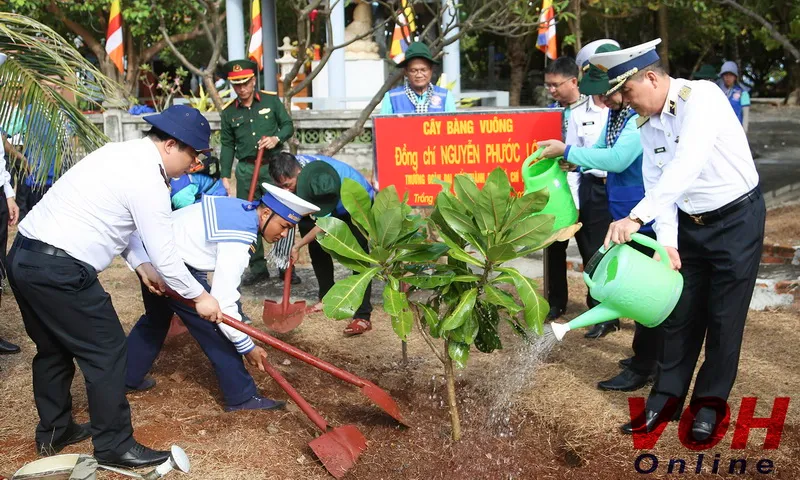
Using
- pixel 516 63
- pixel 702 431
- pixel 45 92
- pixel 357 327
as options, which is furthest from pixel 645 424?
pixel 516 63

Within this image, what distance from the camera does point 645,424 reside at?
392 centimetres

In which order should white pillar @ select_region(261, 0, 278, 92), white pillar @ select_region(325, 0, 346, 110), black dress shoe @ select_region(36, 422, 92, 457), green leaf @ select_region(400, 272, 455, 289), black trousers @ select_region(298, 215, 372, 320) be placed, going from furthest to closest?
white pillar @ select_region(325, 0, 346, 110)
white pillar @ select_region(261, 0, 278, 92)
black trousers @ select_region(298, 215, 372, 320)
black dress shoe @ select_region(36, 422, 92, 457)
green leaf @ select_region(400, 272, 455, 289)

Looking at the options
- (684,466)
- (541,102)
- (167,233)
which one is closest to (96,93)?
(167,233)

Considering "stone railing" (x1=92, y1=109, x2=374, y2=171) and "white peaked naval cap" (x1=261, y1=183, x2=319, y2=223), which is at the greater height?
"stone railing" (x1=92, y1=109, x2=374, y2=171)

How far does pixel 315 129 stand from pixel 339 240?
869cm

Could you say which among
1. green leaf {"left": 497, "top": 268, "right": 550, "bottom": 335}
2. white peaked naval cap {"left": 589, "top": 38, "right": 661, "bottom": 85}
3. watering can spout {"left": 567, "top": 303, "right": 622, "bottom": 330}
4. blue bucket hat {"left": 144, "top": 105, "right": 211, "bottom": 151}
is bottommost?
watering can spout {"left": 567, "top": 303, "right": 622, "bottom": 330}

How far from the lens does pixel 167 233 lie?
3414 mm

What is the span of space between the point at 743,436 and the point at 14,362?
4114 mm

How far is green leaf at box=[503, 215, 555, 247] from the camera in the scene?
11.0 feet

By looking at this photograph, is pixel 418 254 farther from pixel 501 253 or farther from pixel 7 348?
pixel 7 348

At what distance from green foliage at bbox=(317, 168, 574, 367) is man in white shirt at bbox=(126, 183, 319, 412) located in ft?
1.42

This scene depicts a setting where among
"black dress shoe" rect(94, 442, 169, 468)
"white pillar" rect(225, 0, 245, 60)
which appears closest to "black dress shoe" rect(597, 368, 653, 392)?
"black dress shoe" rect(94, 442, 169, 468)

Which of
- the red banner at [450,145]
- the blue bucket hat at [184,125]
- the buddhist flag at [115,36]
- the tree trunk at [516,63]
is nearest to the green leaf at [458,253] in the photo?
the blue bucket hat at [184,125]

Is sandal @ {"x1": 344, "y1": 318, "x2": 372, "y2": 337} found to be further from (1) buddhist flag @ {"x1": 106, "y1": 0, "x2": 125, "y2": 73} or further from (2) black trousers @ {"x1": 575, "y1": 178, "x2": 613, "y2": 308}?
(1) buddhist flag @ {"x1": 106, "y1": 0, "x2": 125, "y2": 73}
